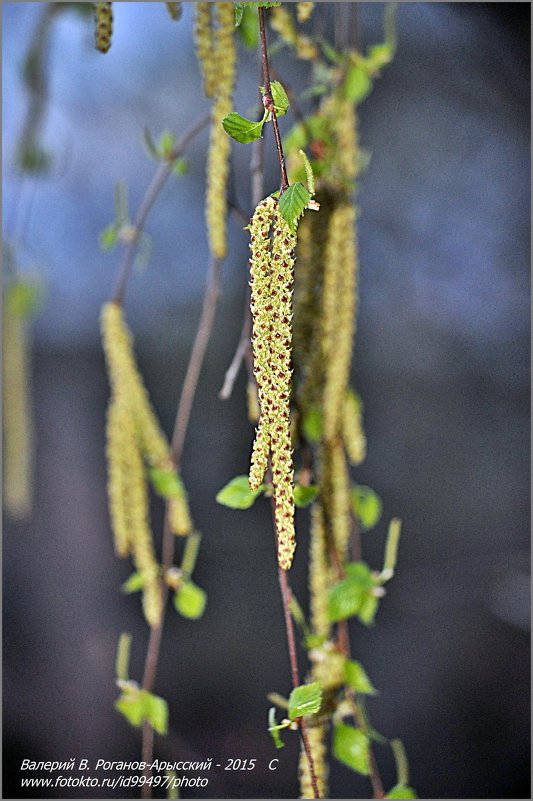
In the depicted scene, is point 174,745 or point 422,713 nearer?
point 174,745

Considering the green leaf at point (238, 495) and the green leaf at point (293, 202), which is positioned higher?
the green leaf at point (293, 202)

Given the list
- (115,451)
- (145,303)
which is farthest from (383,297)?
(115,451)

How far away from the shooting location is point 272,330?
28 cm

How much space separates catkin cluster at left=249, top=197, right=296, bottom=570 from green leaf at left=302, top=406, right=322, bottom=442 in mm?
252

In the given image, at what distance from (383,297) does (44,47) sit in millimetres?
617

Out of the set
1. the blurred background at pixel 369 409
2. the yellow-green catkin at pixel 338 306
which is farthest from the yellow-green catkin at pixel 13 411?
the yellow-green catkin at pixel 338 306

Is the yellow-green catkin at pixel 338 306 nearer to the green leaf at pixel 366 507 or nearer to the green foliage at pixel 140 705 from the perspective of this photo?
the green leaf at pixel 366 507

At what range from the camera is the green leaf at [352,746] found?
0.49 m

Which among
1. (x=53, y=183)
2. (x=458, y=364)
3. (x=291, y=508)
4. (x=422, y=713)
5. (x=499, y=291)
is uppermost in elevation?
(x=53, y=183)

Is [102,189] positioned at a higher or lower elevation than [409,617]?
higher

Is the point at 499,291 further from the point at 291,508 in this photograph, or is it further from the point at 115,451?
the point at 291,508

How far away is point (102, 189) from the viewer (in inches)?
44.1

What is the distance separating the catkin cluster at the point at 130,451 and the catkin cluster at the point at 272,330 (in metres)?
0.23

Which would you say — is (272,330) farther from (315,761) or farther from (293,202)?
(315,761)
